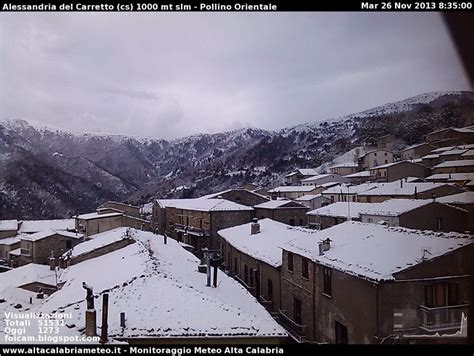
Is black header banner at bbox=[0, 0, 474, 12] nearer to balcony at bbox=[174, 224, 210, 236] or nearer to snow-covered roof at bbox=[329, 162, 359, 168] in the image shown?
balcony at bbox=[174, 224, 210, 236]

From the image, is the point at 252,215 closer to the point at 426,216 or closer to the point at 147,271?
the point at 426,216

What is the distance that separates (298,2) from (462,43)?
4.71 feet

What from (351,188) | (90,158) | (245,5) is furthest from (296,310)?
(351,188)

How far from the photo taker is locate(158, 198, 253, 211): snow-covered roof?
14301 millimetres

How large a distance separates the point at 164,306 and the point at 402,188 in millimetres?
9285

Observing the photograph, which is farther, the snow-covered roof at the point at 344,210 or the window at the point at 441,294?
the snow-covered roof at the point at 344,210

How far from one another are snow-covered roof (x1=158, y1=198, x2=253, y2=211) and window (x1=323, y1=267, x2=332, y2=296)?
872 cm

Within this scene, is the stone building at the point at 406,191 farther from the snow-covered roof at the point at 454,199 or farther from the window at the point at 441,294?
the window at the point at 441,294

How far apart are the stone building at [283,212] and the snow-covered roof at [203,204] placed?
0.75m

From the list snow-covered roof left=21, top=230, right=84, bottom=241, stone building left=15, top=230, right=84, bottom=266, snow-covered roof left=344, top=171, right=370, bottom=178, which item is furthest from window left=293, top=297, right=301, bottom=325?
snow-covered roof left=344, top=171, right=370, bottom=178

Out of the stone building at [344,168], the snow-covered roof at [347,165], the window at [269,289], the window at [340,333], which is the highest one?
the snow-covered roof at [347,165]

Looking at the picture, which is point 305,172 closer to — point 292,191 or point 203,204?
point 292,191

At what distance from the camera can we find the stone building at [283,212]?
50.1 ft

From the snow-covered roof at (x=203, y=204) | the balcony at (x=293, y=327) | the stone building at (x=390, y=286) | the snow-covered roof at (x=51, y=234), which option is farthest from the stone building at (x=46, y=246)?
the stone building at (x=390, y=286)
